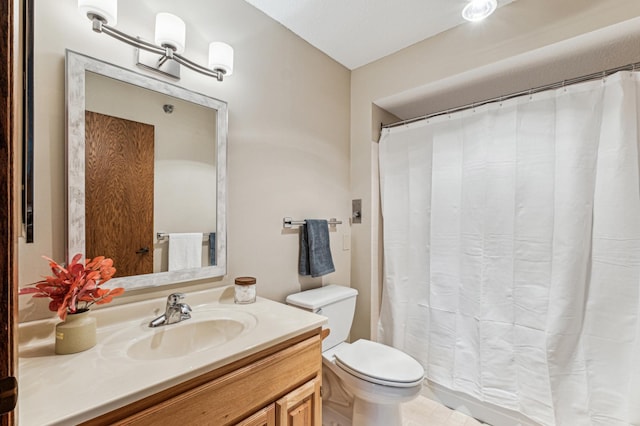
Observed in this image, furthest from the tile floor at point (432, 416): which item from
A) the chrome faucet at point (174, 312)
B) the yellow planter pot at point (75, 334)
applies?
the yellow planter pot at point (75, 334)

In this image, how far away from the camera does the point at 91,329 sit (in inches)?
35.5

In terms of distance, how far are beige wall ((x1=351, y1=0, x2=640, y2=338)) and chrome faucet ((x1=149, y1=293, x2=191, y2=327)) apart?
4.27 feet

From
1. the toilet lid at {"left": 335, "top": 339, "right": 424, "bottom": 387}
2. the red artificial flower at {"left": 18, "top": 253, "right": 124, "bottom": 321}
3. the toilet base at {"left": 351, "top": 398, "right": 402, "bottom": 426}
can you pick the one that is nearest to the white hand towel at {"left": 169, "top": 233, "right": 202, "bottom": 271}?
the red artificial flower at {"left": 18, "top": 253, "right": 124, "bottom": 321}

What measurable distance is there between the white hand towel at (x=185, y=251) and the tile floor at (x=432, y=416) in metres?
1.55

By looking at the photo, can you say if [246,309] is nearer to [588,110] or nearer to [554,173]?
[554,173]

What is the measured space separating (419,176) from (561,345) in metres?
1.19

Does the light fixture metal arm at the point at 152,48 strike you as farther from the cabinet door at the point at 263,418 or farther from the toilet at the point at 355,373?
the cabinet door at the point at 263,418

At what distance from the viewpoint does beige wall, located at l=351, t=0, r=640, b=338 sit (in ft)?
4.59

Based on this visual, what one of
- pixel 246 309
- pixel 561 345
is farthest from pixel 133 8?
pixel 561 345

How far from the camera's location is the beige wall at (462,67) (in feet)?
4.59

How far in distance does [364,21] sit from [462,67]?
627mm

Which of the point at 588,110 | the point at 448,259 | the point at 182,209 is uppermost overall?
the point at 588,110

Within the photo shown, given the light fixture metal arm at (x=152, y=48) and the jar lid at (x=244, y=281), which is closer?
the light fixture metal arm at (x=152, y=48)

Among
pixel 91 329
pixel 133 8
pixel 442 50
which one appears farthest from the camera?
pixel 442 50
